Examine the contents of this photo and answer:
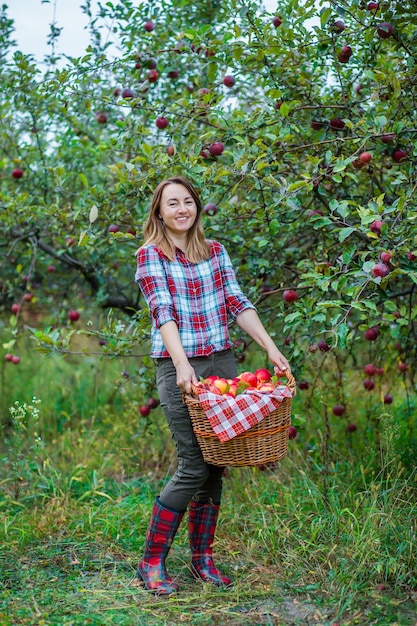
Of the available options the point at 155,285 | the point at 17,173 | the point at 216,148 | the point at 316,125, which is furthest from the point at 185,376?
the point at 17,173

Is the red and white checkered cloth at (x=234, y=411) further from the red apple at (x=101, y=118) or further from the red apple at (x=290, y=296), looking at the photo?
the red apple at (x=101, y=118)

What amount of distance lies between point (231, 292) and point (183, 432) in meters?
0.58

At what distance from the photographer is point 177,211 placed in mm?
2900

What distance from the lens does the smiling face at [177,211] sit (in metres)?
2.90

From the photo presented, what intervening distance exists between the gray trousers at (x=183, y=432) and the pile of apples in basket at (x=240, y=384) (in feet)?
0.43

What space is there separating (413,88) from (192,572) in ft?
7.33

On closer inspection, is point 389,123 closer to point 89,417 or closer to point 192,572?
point 192,572

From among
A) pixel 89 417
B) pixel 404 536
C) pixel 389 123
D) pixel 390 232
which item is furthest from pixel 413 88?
pixel 89 417

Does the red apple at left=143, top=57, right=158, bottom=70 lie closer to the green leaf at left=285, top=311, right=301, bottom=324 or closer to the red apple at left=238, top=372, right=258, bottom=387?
the green leaf at left=285, top=311, right=301, bottom=324

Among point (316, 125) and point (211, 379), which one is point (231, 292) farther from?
point (316, 125)

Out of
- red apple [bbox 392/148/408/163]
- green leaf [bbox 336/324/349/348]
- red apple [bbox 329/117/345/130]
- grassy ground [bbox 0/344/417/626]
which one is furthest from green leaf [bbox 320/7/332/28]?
grassy ground [bbox 0/344/417/626]

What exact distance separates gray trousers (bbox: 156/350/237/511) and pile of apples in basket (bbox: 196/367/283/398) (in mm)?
131

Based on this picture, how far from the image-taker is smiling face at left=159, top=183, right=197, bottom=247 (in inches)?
114

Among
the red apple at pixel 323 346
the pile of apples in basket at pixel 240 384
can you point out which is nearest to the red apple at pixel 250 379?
the pile of apples in basket at pixel 240 384
